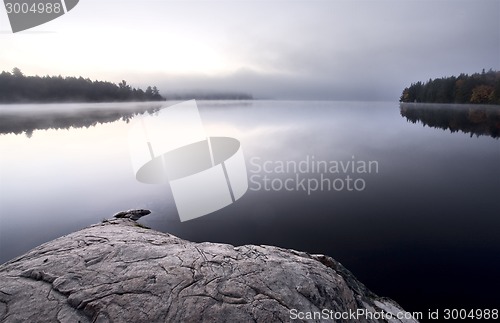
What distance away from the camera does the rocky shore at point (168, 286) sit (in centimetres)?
371

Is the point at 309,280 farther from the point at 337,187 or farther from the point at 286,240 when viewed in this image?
the point at 337,187

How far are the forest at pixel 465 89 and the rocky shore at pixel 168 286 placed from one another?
137m

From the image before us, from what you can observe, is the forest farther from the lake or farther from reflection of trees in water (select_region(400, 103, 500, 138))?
the lake

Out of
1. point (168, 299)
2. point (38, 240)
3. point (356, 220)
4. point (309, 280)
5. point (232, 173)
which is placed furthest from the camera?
point (232, 173)

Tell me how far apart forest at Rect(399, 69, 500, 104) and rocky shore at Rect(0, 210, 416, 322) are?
136898 millimetres

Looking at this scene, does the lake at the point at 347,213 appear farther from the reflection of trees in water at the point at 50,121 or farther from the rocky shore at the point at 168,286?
the reflection of trees in water at the point at 50,121

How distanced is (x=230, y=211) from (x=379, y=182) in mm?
12307

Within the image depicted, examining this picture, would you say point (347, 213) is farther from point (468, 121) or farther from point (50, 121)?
point (50, 121)

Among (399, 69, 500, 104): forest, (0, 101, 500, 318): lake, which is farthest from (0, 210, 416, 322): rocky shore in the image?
(399, 69, 500, 104): forest

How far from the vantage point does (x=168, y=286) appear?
13.6 feet

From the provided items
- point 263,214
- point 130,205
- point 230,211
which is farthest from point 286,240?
point 130,205

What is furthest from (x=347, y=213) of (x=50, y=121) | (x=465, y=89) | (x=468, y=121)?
(x=465, y=89)

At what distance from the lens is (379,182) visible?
1930 centimetres

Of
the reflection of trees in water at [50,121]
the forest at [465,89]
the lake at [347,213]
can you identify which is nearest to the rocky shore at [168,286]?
the lake at [347,213]
